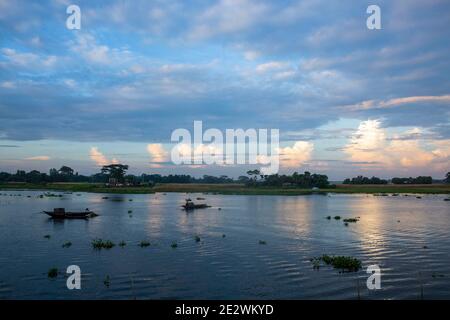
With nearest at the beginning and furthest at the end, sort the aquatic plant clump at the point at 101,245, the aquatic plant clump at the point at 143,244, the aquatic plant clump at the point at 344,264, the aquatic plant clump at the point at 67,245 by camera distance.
A: the aquatic plant clump at the point at 344,264 < the aquatic plant clump at the point at 101,245 < the aquatic plant clump at the point at 67,245 < the aquatic plant clump at the point at 143,244

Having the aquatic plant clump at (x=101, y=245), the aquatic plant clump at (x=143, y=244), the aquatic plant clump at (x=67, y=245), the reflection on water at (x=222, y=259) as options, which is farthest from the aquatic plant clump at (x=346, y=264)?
the aquatic plant clump at (x=67, y=245)

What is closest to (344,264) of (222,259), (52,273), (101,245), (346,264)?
(346,264)

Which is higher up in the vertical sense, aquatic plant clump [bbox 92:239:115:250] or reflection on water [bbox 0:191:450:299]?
aquatic plant clump [bbox 92:239:115:250]

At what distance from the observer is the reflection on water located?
87.1 feet

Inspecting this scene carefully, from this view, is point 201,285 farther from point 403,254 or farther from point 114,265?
point 403,254

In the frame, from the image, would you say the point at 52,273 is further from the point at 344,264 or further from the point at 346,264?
the point at 346,264

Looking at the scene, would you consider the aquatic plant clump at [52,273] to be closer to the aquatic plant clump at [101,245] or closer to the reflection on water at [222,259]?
the reflection on water at [222,259]

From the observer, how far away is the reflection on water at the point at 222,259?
26562mm

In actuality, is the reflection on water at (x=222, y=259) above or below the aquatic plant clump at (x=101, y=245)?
below

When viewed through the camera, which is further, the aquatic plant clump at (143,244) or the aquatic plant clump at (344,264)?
the aquatic plant clump at (143,244)

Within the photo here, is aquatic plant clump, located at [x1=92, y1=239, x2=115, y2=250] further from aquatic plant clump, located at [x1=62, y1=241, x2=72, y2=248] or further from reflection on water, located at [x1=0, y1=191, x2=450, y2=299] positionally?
aquatic plant clump, located at [x1=62, y1=241, x2=72, y2=248]

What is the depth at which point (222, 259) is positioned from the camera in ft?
121

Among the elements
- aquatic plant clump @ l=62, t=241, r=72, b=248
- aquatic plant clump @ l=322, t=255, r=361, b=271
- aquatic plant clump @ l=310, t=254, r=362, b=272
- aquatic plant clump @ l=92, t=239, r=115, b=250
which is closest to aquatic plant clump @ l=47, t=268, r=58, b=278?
aquatic plant clump @ l=92, t=239, r=115, b=250
